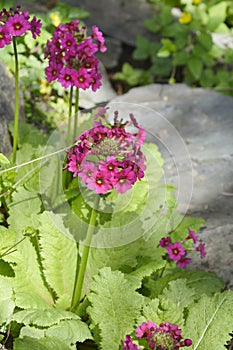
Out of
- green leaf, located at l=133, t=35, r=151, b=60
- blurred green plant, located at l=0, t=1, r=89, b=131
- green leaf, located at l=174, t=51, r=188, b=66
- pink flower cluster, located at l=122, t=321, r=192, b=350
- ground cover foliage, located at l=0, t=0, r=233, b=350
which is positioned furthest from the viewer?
green leaf, located at l=133, t=35, r=151, b=60

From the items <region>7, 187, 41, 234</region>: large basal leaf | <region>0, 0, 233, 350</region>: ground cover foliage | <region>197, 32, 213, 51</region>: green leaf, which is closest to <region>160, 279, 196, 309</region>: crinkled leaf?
<region>0, 0, 233, 350</region>: ground cover foliage

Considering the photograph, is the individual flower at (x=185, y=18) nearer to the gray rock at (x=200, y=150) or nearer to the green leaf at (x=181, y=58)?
the green leaf at (x=181, y=58)

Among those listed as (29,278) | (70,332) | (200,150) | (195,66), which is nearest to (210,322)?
(70,332)

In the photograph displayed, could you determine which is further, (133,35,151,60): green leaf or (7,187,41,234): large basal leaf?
(133,35,151,60): green leaf

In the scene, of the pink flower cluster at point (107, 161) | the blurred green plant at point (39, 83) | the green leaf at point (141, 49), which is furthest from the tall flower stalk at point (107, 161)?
the green leaf at point (141, 49)

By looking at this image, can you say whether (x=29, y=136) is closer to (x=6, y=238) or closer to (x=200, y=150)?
(x=6, y=238)

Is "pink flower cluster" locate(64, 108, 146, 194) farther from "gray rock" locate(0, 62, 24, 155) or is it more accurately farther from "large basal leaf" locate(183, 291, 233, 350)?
"gray rock" locate(0, 62, 24, 155)

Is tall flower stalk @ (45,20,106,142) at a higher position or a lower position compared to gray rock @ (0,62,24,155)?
higher
